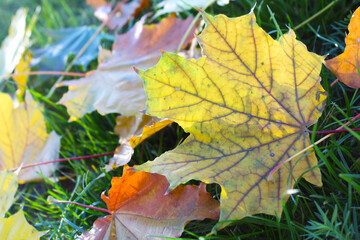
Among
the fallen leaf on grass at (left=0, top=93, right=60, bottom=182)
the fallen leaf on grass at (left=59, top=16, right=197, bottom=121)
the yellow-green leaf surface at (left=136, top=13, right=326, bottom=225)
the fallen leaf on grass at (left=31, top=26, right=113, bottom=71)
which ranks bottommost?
the fallen leaf on grass at (left=0, top=93, right=60, bottom=182)

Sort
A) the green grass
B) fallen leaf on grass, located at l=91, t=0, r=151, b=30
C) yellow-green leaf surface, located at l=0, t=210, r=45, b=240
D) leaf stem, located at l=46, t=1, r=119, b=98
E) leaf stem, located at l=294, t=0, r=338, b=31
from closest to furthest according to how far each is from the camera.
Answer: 1. the green grass
2. yellow-green leaf surface, located at l=0, t=210, r=45, b=240
3. leaf stem, located at l=294, t=0, r=338, b=31
4. leaf stem, located at l=46, t=1, r=119, b=98
5. fallen leaf on grass, located at l=91, t=0, r=151, b=30

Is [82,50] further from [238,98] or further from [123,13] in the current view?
[238,98]

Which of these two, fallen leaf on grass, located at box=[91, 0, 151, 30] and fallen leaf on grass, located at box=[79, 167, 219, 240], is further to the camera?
fallen leaf on grass, located at box=[91, 0, 151, 30]

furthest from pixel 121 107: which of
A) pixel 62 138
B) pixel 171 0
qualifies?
pixel 171 0

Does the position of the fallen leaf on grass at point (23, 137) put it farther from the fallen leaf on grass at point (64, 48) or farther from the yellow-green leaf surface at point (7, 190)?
the fallen leaf on grass at point (64, 48)

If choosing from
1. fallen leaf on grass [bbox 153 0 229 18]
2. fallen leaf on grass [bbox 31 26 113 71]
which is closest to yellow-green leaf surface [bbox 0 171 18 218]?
fallen leaf on grass [bbox 31 26 113 71]

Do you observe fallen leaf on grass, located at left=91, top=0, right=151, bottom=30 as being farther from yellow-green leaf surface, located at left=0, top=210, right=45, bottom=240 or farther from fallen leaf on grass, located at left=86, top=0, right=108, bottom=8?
yellow-green leaf surface, located at left=0, top=210, right=45, bottom=240
